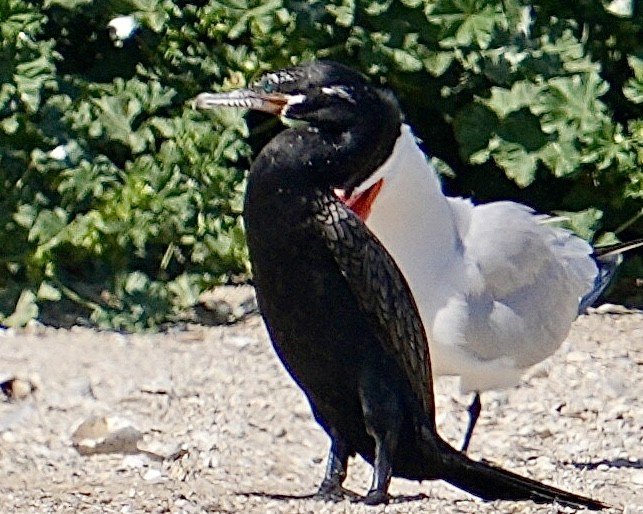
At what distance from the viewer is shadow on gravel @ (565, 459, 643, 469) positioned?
4.97 metres

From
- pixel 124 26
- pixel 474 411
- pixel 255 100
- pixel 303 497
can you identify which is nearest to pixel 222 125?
pixel 124 26

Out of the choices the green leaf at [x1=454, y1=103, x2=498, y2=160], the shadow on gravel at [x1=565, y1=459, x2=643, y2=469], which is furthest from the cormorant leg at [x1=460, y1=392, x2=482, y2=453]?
the green leaf at [x1=454, y1=103, x2=498, y2=160]

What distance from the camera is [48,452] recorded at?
493 centimetres

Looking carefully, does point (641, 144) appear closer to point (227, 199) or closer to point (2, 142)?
point (227, 199)

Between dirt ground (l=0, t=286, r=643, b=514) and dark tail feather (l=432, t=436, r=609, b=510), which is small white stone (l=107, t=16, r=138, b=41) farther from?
dark tail feather (l=432, t=436, r=609, b=510)

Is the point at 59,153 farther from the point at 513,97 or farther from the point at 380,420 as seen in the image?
the point at 380,420

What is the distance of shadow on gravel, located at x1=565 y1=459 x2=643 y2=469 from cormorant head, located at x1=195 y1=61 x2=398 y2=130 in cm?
168

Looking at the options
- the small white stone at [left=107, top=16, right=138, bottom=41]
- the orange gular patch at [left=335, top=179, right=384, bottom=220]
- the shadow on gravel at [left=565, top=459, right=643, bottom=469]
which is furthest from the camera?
the small white stone at [left=107, top=16, right=138, bottom=41]

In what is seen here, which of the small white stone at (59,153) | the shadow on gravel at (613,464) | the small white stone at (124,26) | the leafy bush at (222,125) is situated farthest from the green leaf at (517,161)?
the small white stone at (59,153)

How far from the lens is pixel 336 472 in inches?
157

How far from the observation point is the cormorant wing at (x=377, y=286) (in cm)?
362

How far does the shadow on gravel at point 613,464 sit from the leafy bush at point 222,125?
142 centimetres

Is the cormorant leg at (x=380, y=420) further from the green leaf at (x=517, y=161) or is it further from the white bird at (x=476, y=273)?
the green leaf at (x=517, y=161)

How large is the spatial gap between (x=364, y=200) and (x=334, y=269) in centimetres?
68
